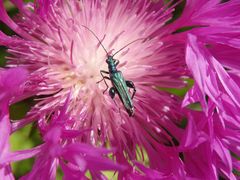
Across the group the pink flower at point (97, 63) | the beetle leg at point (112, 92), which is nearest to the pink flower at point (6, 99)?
the pink flower at point (97, 63)

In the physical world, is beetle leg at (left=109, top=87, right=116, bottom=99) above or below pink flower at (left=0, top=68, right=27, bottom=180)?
below

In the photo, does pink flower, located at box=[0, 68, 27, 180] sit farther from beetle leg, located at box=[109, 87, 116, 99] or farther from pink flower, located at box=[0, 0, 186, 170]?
beetle leg, located at box=[109, 87, 116, 99]

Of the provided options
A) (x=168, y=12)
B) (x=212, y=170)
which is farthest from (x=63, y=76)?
(x=212, y=170)

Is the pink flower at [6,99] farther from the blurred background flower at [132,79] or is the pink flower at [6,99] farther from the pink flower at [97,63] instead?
the pink flower at [97,63]

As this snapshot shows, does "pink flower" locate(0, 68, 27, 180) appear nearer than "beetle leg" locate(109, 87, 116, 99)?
Yes

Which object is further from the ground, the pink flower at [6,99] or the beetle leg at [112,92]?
the pink flower at [6,99]

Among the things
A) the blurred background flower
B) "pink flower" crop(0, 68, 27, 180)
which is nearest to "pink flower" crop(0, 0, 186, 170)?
the blurred background flower

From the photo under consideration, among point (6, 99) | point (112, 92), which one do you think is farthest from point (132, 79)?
point (6, 99)

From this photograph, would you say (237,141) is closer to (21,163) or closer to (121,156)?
(121,156)
